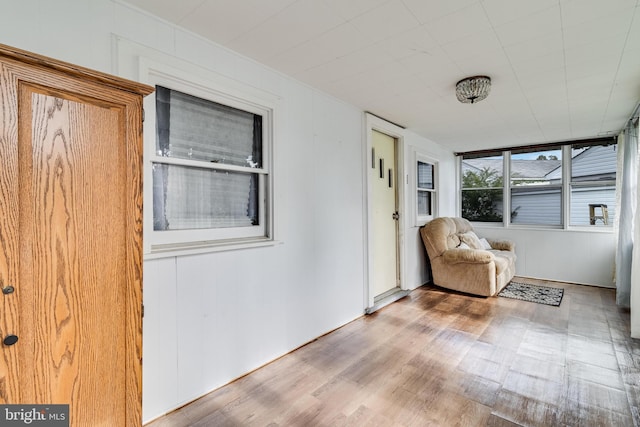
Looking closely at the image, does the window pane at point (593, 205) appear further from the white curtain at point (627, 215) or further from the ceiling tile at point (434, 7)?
the ceiling tile at point (434, 7)

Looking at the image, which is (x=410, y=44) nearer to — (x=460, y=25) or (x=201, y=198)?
(x=460, y=25)

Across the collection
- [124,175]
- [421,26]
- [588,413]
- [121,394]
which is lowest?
[588,413]

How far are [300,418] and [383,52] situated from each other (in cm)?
241

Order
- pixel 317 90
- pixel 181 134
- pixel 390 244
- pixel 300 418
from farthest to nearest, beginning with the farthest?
1. pixel 390 244
2. pixel 317 90
3. pixel 181 134
4. pixel 300 418

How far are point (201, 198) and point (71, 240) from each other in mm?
1000

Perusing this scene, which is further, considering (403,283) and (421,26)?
(403,283)

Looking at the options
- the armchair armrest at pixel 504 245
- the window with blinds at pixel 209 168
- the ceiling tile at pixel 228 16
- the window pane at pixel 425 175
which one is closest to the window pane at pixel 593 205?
the armchair armrest at pixel 504 245

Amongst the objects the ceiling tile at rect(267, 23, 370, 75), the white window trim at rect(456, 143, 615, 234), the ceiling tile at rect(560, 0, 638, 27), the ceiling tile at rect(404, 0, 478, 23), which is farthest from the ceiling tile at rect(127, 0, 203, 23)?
the white window trim at rect(456, 143, 615, 234)

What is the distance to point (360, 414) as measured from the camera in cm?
179

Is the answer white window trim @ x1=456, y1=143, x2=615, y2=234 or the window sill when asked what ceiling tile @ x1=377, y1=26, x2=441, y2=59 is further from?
white window trim @ x1=456, y1=143, x2=615, y2=234

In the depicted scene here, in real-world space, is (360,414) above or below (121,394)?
below

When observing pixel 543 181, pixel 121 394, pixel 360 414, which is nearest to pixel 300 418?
pixel 360 414

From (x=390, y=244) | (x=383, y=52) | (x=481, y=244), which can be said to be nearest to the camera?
(x=383, y=52)

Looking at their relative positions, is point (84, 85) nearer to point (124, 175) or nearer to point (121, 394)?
point (124, 175)
